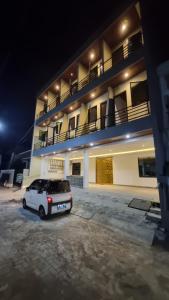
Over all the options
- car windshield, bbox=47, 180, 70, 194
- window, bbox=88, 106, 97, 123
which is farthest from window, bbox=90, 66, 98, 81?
car windshield, bbox=47, 180, 70, 194

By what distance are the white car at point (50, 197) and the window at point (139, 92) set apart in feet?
21.4

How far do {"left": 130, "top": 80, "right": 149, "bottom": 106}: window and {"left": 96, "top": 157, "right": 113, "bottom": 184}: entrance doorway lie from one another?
19.8ft

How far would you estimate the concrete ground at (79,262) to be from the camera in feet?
7.41

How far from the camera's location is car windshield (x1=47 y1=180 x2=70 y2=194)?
18.8 feet

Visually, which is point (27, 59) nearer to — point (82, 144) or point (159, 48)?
point (82, 144)

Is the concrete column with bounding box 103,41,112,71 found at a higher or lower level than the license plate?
higher

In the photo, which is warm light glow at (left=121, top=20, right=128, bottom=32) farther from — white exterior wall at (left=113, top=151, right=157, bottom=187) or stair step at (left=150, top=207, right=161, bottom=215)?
stair step at (left=150, top=207, right=161, bottom=215)

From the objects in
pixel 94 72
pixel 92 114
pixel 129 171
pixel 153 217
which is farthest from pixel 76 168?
pixel 153 217

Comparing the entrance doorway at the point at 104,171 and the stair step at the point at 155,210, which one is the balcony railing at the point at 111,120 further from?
the stair step at the point at 155,210

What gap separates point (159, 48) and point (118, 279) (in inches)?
378

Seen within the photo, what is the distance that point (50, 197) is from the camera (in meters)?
5.60

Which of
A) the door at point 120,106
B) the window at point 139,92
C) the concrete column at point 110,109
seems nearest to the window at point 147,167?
the door at point 120,106

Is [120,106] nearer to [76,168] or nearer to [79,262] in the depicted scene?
[79,262]

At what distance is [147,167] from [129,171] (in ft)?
4.89
